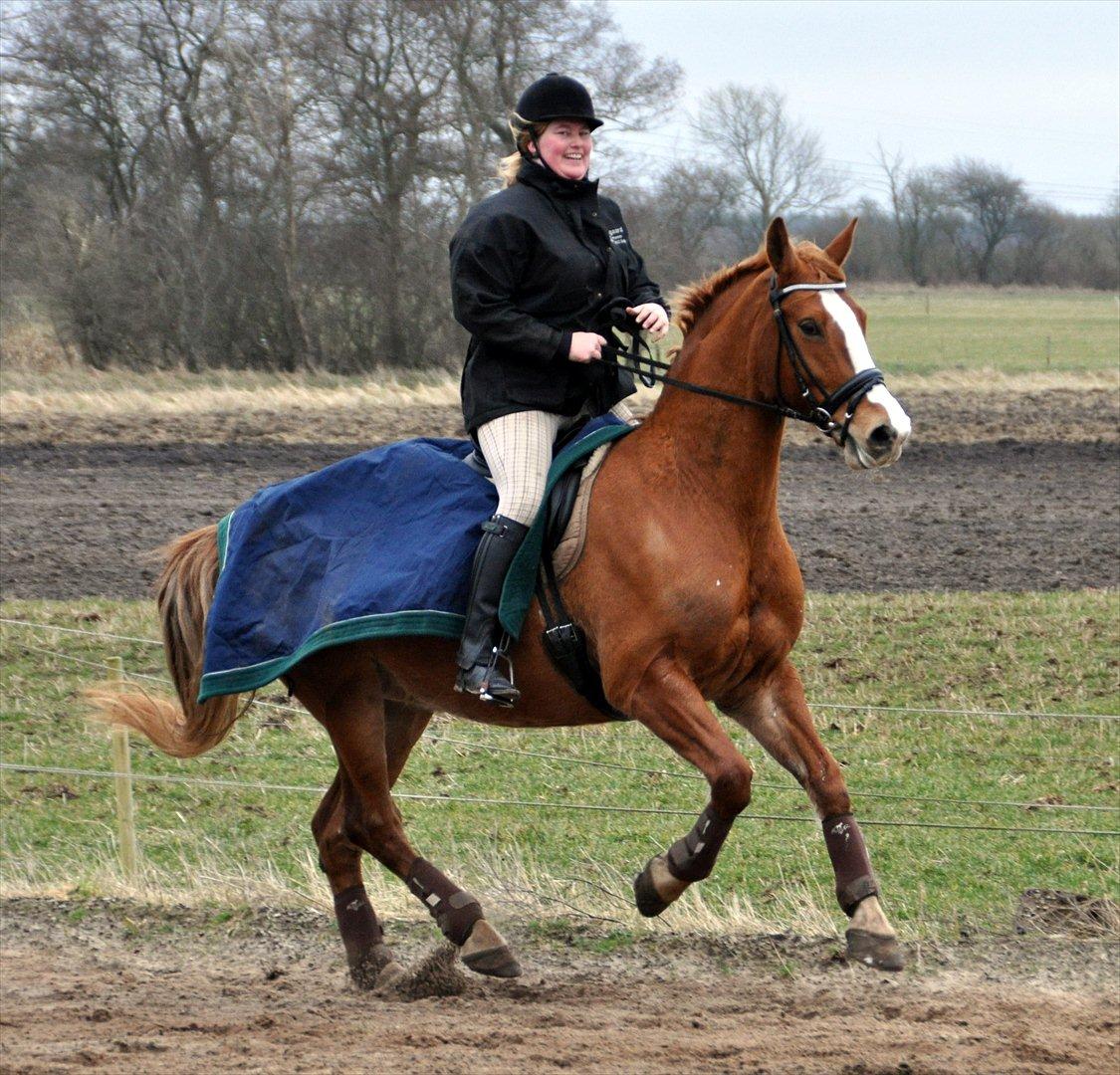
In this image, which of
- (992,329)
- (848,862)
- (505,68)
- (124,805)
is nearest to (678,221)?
(505,68)

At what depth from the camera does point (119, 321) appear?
2875cm

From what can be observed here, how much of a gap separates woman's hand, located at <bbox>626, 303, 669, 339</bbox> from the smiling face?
53cm

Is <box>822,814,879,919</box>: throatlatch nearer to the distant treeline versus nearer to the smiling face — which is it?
the smiling face

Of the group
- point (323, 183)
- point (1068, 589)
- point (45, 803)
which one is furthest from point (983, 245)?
point (45, 803)

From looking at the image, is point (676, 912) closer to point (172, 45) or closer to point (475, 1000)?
point (475, 1000)

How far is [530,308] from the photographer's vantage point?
17.1 feet

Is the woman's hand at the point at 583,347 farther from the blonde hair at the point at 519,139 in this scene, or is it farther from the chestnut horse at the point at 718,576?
the blonde hair at the point at 519,139

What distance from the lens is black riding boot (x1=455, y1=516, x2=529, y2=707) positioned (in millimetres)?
5000

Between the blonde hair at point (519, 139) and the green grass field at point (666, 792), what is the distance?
2969mm

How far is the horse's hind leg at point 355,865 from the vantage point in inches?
222

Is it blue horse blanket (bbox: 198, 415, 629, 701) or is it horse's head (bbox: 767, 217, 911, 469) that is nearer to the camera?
horse's head (bbox: 767, 217, 911, 469)

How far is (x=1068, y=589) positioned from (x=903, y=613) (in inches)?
63.8

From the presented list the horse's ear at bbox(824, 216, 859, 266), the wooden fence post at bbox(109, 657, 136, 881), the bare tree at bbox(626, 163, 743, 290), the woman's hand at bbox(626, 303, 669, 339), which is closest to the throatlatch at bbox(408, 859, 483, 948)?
the wooden fence post at bbox(109, 657, 136, 881)

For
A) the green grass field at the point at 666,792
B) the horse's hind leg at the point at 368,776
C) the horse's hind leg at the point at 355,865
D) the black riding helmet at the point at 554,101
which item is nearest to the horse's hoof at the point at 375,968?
the horse's hind leg at the point at 355,865
